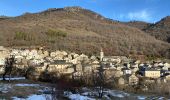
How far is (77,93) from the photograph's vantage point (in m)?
31.6

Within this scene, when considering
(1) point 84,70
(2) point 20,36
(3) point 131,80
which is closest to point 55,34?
(2) point 20,36

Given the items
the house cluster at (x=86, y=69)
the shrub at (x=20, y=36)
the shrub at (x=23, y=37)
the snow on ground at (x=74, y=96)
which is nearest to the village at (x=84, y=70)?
the house cluster at (x=86, y=69)


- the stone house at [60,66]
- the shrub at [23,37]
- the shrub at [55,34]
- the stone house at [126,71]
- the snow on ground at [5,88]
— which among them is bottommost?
the snow on ground at [5,88]

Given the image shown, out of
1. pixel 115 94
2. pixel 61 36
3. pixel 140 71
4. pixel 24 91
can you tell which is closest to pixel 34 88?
pixel 24 91

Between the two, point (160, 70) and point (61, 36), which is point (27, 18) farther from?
point (160, 70)

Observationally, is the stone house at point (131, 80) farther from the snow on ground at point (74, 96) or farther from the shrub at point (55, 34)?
the shrub at point (55, 34)

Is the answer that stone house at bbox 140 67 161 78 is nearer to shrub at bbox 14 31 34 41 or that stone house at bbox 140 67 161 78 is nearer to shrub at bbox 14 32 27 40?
shrub at bbox 14 31 34 41

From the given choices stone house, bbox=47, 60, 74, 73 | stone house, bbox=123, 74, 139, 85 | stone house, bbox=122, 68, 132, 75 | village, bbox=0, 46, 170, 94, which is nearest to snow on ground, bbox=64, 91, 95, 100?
village, bbox=0, 46, 170, 94

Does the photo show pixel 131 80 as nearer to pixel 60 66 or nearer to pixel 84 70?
pixel 84 70

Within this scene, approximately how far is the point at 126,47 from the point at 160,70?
4541 cm

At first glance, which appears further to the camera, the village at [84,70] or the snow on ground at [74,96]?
the village at [84,70]

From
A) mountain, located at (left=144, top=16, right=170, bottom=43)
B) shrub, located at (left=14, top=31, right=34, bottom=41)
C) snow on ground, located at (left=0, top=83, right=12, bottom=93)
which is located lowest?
snow on ground, located at (left=0, top=83, right=12, bottom=93)

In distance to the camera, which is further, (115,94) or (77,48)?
(77,48)

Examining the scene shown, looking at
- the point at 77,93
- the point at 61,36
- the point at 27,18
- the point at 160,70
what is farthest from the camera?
the point at 27,18
